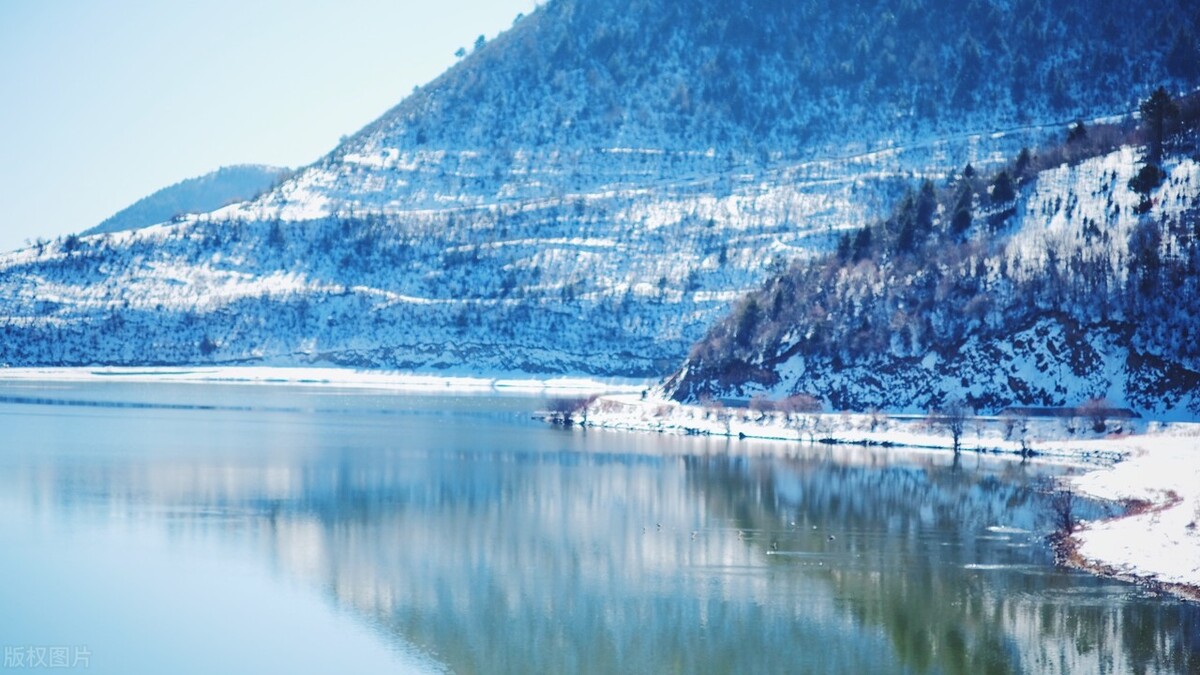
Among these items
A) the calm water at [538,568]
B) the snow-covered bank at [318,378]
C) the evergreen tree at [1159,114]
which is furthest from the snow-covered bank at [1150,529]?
the snow-covered bank at [318,378]

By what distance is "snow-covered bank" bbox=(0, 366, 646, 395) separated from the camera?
178 m

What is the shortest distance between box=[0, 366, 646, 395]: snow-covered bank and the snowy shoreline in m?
51.7

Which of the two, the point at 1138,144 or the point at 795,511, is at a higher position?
the point at 1138,144

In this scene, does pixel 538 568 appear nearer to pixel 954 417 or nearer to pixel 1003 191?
pixel 954 417

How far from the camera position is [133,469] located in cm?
6694

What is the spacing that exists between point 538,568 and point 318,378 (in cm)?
15281

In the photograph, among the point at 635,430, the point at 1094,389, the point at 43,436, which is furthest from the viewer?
the point at 635,430

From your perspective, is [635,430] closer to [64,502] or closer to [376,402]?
[376,402]

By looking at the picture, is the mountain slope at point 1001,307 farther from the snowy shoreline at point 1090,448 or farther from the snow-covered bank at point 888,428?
the snowy shoreline at point 1090,448

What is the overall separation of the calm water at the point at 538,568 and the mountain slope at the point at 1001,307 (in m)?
18.5

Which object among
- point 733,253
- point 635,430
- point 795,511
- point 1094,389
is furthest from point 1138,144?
point 733,253

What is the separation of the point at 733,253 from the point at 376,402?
76413 millimetres

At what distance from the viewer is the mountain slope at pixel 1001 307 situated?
302ft

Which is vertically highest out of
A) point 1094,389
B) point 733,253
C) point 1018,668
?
point 733,253
